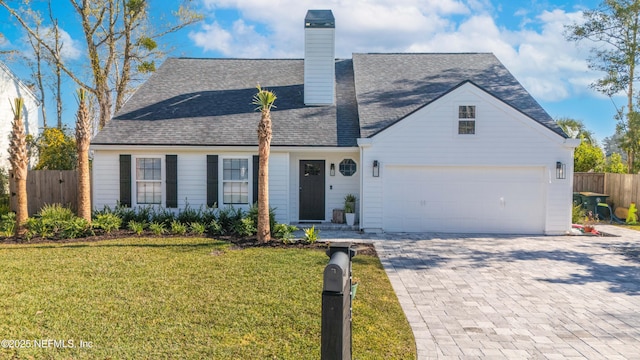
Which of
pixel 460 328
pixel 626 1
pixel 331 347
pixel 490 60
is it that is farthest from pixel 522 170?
pixel 626 1

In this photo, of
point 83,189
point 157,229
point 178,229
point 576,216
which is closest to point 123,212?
point 83,189

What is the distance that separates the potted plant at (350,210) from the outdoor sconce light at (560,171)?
6.00 m

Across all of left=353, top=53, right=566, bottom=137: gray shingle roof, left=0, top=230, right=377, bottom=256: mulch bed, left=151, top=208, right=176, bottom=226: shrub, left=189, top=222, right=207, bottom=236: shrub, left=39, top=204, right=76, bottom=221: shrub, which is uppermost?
left=353, top=53, right=566, bottom=137: gray shingle roof

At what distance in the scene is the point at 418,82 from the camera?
15945 mm

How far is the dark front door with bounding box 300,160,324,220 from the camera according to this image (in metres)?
13.4

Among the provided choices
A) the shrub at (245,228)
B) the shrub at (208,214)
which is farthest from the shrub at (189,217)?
the shrub at (245,228)

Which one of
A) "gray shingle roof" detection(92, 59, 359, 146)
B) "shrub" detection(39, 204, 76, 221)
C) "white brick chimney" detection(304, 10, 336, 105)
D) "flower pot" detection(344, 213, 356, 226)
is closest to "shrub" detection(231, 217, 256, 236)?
"gray shingle roof" detection(92, 59, 359, 146)

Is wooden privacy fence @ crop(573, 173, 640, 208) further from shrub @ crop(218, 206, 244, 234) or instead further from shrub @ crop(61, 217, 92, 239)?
shrub @ crop(61, 217, 92, 239)

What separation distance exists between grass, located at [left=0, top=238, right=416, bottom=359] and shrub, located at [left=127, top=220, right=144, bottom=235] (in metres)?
2.19

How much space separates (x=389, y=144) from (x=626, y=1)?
1479 centimetres

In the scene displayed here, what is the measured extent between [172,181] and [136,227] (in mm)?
2156

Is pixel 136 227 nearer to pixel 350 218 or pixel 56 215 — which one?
pixel 56 215

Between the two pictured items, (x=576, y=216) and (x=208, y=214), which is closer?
(x=208, y=214)

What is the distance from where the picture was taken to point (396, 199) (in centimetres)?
1250
